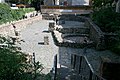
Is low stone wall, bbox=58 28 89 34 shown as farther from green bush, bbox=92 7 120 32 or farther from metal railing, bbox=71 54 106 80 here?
metal railing, bbox=71 54 106 80

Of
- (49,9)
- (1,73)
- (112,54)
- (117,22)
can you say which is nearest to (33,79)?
(1,73)

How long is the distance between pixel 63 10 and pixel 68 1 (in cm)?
951

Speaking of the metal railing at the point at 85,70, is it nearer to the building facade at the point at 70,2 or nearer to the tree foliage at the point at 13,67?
the tree foliage at the point at 13,67

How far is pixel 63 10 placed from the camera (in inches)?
1801

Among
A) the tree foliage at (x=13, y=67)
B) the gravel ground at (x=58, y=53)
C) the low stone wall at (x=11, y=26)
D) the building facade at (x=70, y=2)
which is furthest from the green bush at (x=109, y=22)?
the building facade at (x=70, y=2)

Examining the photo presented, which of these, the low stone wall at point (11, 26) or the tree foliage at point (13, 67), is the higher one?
the tree foliage at point (13, 67)

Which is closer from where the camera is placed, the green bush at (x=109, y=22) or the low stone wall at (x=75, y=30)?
the green bush at (x=109, y=22)

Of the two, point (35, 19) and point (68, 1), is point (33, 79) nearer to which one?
point (35, 19)

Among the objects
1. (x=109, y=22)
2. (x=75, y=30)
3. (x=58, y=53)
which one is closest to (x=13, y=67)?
(x=58, y=53)

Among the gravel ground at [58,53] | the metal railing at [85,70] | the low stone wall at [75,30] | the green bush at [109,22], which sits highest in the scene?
the metal railing at [85,70]

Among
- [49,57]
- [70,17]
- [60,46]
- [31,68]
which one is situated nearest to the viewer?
[31,68]

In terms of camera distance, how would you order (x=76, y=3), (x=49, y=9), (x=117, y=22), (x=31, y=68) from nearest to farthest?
(x=31, y=68), (x=117, y=22), (x=49, y=9), (x=76, y=3)

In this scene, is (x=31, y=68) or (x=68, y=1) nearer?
(x=31, y=68)

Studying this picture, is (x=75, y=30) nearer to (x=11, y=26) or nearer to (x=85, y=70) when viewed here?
(x=11, y=26)
